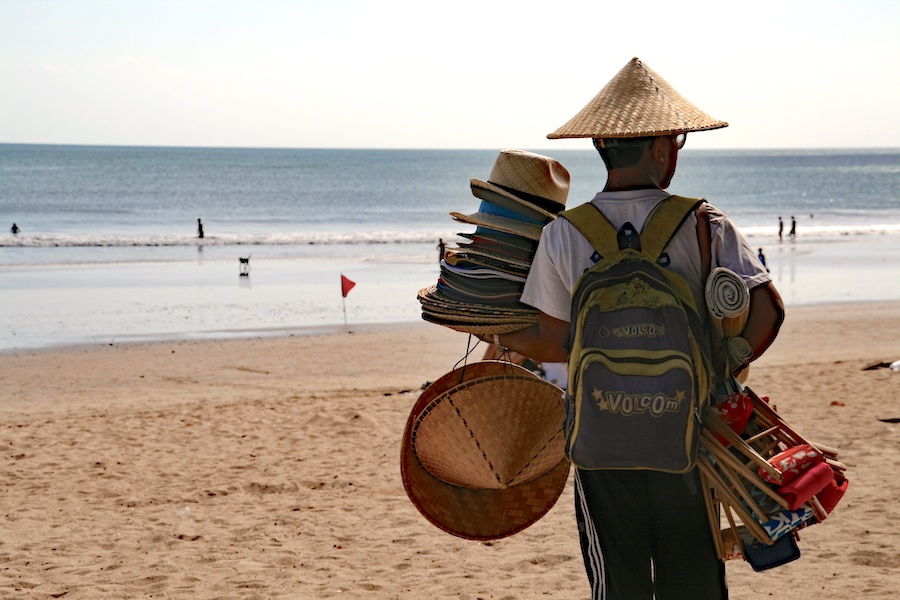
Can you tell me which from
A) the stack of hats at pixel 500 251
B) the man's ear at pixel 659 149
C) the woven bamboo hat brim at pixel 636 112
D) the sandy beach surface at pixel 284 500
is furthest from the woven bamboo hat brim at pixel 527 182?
the sandy beach surface at pixel 284 500

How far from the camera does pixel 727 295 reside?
2.34 metres

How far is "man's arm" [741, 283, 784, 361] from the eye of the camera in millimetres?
2416

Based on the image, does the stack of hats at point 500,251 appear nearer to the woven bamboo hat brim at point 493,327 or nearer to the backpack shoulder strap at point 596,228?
the woven bamboo hat brim at point 493,327

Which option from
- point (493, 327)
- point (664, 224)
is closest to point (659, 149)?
point (664, 224)

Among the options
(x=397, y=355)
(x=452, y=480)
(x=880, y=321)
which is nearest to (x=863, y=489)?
(x=452, y=480)

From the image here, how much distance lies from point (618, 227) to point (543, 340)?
0.46 metres

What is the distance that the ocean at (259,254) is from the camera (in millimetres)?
19688

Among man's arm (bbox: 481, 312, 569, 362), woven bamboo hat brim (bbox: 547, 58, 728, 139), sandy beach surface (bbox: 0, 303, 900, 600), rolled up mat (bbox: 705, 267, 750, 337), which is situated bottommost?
sandy beach surface (bbox: 0, 303, 900, 600)

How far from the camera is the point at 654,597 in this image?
2.65 meters

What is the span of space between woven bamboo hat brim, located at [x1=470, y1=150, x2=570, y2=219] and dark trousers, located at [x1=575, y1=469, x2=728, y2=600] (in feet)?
3.22

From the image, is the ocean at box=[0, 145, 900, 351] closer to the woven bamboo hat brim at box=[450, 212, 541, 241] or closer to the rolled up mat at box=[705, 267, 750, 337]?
the woven bamboo hat brim at box=[450, 212, 541, 241]

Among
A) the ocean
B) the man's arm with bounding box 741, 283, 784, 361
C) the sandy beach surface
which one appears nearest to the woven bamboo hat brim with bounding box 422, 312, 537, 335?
the man's arm with bounding box 741, 283, 784, 361

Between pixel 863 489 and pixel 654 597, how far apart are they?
438cm

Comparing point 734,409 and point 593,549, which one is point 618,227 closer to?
point 734,409
